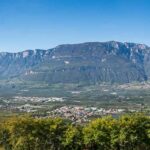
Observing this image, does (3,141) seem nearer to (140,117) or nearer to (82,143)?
(82,143)

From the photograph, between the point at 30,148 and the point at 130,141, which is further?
the point at 30,148

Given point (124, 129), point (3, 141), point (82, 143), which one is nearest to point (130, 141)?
point (124, 129)

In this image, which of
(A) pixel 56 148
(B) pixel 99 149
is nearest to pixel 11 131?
(A) pixel 56 148

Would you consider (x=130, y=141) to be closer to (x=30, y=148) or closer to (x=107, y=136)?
(x=107, y=136)

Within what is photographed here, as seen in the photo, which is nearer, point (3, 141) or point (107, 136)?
point (107, 136)

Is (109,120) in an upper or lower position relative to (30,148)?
upper

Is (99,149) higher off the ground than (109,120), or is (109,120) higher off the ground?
(109,120)
